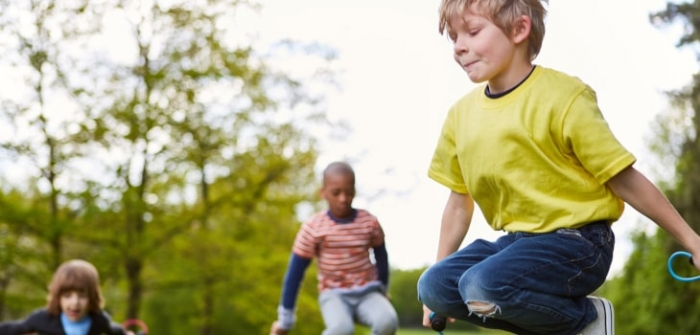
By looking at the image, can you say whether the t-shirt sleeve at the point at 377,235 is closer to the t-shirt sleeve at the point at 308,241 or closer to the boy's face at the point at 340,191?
the boy's face at the point at 340,191

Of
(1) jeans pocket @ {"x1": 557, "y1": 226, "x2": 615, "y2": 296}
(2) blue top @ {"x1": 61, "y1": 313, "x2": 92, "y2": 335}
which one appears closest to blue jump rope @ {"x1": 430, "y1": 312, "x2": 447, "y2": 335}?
(1) jeans pocket @ {"x1": 557, "y1": 226, "x2": 615, "y2": 296}

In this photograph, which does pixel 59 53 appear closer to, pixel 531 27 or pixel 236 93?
pixel 236 93

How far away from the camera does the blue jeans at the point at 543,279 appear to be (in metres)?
3.19

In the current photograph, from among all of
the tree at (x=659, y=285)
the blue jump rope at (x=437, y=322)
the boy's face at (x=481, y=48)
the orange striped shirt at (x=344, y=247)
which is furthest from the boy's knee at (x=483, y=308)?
the tree at (x=659, y=285)

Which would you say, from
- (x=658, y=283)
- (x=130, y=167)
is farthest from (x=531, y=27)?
(x=658, y=283)

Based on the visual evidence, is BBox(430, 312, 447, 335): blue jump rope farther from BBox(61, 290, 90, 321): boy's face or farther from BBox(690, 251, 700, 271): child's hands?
BBox(61, 290, 90, 321): boy's face

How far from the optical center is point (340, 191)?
6.42 metres

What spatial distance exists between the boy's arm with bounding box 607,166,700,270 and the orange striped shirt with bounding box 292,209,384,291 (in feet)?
10.9

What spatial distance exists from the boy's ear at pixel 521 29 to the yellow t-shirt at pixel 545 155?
0.43 ft

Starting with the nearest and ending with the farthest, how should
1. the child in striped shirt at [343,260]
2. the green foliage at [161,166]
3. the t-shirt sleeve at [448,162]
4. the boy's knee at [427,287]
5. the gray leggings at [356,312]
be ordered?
the boy's knee at [427,287] → the t-shirt sleeve at [448,162] → the gray leggings at [356,312] → the child in striped shirt at [343,260] → the green foliage at [161,166]

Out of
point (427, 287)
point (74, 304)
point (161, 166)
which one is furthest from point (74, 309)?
point (161, 166)

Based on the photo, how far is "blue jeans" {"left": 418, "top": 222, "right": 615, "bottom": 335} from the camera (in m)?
3.19

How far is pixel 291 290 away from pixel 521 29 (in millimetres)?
3540

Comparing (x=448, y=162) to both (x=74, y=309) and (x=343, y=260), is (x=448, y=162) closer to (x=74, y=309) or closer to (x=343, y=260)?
(x=343, y=260)
